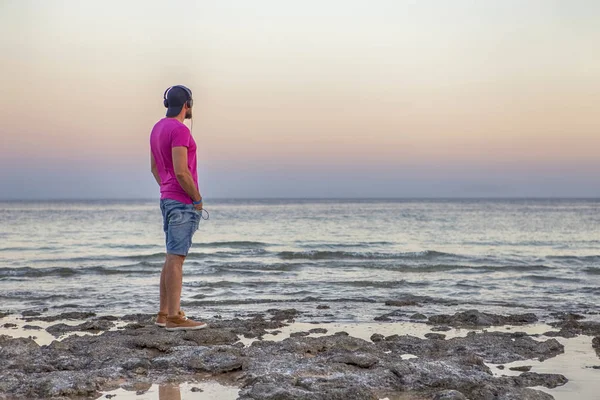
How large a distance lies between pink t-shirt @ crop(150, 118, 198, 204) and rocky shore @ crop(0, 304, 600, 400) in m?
1.27

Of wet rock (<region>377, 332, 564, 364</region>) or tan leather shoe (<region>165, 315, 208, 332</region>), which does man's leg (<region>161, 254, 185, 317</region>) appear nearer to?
tan leather shoe (<region>165, 315, 208, 332</region>)

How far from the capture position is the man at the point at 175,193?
18.7 ft

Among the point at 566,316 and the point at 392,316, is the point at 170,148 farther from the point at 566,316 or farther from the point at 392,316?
the point at 566,316

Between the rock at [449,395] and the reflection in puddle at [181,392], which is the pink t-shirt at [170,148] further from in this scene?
Answer: the rock at [449,395]

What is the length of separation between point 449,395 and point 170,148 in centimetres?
325

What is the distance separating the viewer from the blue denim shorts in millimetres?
5785

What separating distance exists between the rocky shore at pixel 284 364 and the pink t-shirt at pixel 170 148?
1.27 meters

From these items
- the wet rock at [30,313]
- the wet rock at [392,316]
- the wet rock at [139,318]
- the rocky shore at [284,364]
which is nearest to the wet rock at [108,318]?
the wet rock at [139,318]

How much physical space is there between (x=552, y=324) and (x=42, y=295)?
298 inches

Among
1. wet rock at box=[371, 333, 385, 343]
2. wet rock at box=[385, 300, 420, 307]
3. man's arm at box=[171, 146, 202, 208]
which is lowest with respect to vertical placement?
wet rock at box=[385, 300, 420, 307]

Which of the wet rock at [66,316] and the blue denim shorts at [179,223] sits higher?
the blue denim shorts at [179,223]

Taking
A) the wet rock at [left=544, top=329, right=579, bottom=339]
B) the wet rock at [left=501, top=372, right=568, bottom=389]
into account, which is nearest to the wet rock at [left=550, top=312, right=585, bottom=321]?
the wet rock at [left=544, top=329, right=579, bottom=339]

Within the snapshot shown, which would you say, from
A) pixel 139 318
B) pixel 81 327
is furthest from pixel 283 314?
pixel 81 327

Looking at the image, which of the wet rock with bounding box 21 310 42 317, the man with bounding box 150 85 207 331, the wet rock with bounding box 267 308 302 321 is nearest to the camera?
the man with bounding box 150 85 207 331
